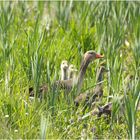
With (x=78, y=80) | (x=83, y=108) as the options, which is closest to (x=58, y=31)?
(x=78, y=80)

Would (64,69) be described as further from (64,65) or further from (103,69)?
(103,69)

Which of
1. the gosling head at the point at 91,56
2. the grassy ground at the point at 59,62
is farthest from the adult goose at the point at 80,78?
the grassy ground at the point at 59,62

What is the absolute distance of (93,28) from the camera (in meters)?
9.05

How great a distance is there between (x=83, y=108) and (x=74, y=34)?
2.04 meters

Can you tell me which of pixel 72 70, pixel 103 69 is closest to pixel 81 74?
pixel 103 69

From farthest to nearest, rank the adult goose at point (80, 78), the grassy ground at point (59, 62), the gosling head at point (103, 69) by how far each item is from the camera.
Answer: the gosling head at point (103, 69) < the adult goose at point (80, 78) < the grassy ground at point (59, 62)

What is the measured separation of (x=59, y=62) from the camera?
8055 mm

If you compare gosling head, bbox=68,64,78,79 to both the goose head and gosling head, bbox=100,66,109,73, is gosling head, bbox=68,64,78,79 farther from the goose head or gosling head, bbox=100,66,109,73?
gosling head, bbox=100,66,109,73

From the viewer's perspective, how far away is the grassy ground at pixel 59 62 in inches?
Result: 245

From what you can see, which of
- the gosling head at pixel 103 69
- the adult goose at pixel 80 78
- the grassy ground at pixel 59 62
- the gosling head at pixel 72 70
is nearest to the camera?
the grassy ground at pixel 59 62

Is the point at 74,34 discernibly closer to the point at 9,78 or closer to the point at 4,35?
the point at 4,35

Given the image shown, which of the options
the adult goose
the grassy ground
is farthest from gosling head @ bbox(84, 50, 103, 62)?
the grassy ground

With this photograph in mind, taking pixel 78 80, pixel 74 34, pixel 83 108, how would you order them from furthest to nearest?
pixel 74 34 < pixel 78 80 < pixel 83 108

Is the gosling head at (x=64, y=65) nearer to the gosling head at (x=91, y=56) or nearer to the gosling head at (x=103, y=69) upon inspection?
the gosling head at (x=91, y=56)
